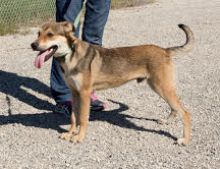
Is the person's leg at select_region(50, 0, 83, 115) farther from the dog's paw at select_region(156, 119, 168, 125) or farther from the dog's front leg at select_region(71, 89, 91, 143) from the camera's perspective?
the dog's paw at select_region(156, 119, 168, 125)

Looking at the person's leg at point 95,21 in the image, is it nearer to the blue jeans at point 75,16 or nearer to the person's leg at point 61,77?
the blue jeans at point 75,16

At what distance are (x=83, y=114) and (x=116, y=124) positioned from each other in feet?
1.86

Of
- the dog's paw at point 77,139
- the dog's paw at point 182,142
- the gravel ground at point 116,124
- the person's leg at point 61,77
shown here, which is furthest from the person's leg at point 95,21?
the dog's paw at point 182,142

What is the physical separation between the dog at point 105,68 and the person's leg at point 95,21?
0.68 metres

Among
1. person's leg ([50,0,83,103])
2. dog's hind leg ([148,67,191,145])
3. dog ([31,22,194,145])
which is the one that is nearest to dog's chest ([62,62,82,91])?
dog ([31,22,194,145])

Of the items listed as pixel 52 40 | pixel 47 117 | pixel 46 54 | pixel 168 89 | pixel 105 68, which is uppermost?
Result: pixel 52 40

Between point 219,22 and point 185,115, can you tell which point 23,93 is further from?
point 219,22

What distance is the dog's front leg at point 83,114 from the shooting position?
510cm

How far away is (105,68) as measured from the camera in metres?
5.25

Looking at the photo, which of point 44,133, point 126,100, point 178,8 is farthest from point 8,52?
point 178,8

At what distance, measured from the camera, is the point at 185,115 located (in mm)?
5125

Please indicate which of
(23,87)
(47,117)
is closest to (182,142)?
(47,117)

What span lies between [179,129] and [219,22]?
690 cm

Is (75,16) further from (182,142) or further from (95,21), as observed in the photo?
(182,142)
